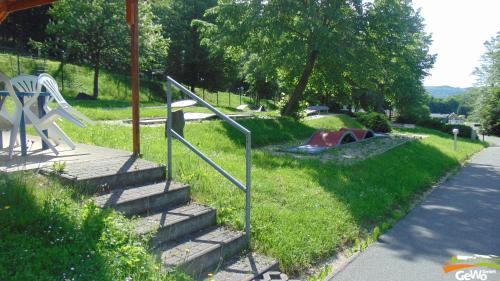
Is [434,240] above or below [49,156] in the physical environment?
below

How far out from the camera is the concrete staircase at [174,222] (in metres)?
4.14

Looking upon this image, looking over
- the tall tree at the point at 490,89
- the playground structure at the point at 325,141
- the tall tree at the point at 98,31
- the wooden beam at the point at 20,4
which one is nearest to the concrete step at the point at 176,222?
the wooden beam at the point at 20,4

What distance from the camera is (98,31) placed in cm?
2356

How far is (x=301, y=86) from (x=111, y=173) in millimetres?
14810

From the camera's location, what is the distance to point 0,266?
3.01 m

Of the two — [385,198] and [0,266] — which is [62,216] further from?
[385,198]

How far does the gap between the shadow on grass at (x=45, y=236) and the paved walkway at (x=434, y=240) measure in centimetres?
243

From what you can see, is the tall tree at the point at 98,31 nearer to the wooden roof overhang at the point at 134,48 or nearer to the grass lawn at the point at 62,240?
the wooden roof overhang at the point at 134,48

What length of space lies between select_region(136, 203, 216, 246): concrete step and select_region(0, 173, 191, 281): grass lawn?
0.22 meters

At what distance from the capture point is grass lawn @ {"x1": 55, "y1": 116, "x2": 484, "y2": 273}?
17.1 feet

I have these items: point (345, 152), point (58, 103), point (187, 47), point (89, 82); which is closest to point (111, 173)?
point (58, 103)

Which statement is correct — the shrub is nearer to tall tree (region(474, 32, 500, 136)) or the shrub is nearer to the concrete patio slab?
the concrete patio slab

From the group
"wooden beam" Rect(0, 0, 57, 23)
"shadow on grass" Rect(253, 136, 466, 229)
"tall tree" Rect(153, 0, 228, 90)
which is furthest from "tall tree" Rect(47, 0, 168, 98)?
"wooden beam" Rect(0, 0, 57, 23)

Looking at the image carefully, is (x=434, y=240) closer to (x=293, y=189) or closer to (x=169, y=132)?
(x=293, y=189)
